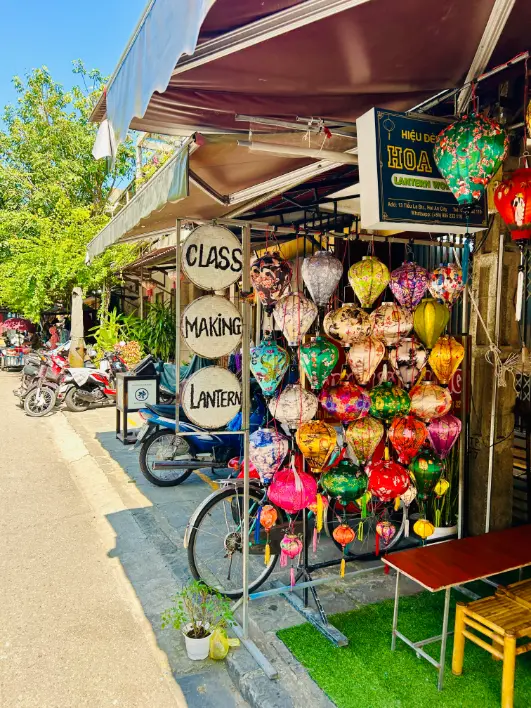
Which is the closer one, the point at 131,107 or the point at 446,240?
the point at 131,107

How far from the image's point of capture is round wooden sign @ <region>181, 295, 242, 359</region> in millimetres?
3078

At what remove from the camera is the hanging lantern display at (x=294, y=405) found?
3199 mm

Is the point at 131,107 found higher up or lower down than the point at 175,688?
higher up

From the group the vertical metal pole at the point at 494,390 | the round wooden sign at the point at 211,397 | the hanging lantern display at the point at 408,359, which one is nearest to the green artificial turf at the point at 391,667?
the vertical metal pole at the point at 494,390

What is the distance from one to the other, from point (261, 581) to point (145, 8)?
3713 millimetres

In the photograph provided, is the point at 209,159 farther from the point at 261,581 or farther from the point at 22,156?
the point at 22,156

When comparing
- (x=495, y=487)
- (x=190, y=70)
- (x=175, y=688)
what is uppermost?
(x=190, y=70)

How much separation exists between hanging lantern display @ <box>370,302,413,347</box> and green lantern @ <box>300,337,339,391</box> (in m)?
0.31

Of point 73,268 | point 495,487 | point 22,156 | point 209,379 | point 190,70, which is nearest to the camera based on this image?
point 190,70

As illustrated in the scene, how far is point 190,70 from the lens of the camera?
87.3 inches

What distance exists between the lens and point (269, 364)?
3273 millimetres

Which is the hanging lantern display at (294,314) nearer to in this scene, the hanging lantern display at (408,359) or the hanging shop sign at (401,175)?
the hanging lantern display at (408,359)

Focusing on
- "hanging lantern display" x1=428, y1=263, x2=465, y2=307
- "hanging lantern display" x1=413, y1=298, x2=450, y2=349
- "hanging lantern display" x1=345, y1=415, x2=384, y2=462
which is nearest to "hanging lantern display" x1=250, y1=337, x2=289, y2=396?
"hanging lantern display" x1=345, y1=415, x2=384, y2=462

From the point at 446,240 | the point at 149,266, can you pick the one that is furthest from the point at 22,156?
the point at 446,240
